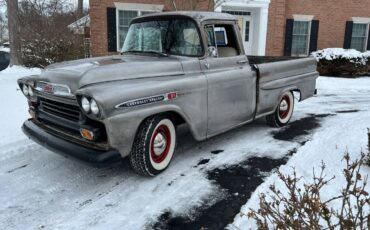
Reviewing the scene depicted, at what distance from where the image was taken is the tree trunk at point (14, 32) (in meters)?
15.7

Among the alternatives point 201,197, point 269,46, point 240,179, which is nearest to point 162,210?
point 201,197

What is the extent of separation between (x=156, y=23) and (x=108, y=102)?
1956mm

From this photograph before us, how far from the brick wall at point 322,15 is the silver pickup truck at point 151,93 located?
34.2ft

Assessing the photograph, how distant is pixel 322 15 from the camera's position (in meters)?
16.4

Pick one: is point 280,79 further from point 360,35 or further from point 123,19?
point 360,35

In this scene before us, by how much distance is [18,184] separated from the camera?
4.20 m

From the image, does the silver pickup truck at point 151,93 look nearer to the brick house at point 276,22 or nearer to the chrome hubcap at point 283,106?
the chrome hubcap at point 283,106

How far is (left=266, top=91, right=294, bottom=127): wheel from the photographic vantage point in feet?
22.0

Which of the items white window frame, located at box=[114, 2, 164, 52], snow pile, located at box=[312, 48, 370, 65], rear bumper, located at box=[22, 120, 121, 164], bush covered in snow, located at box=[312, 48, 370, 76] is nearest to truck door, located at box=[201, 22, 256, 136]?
rear bumper, located at box=[22, 120, 121, 164]

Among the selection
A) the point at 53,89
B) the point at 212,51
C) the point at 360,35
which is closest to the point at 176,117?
the point at 212,51

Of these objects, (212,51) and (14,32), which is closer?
(212,51)

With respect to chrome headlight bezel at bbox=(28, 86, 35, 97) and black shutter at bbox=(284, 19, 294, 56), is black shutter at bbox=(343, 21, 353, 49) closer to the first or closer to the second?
black shutter at bbox=(284, 19, 294, 56)

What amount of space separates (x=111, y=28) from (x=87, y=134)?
10632 mm

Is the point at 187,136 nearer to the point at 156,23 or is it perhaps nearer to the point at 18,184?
the point at 156,23
